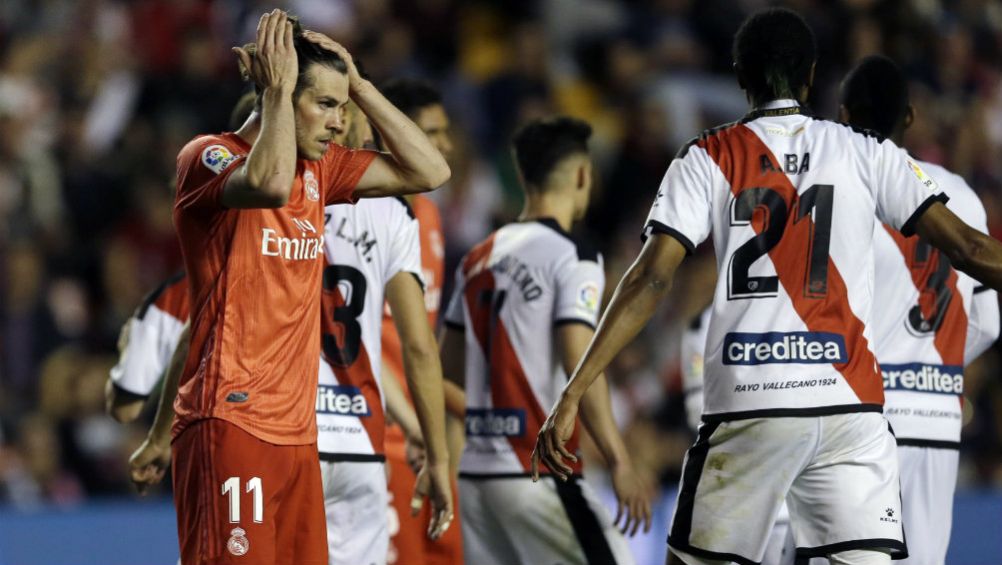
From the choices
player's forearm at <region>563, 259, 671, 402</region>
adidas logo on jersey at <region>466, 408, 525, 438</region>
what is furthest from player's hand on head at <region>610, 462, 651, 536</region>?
player's forearm at <region>563, 259, 671, 402</region>

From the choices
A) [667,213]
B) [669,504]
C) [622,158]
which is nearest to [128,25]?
[622,158]

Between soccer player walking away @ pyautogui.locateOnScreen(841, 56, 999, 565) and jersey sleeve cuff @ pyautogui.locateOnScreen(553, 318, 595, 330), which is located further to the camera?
jersey sleeve cuff @ pyautogui.locateOnScreen(553, 318, 595, 330)

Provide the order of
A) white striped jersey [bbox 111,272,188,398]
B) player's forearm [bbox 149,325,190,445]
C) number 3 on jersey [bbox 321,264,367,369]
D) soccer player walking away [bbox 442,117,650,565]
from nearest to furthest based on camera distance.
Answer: player's forearm [bbox 149,325,190,445], number 3 on jersey [bbox 321,264,367,369], soccer player walking away [bbox 442,117,650,565], white striped jersey [bbox 111,272,188,398]

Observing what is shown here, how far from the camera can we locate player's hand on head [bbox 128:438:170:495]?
6.00 m

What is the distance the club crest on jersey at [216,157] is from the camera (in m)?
4.91

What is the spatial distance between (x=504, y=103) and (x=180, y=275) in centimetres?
770

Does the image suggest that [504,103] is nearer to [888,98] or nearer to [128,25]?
[128,25]

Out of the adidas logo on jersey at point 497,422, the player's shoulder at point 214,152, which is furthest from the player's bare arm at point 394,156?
the adidas logo on jersey at point 497,422

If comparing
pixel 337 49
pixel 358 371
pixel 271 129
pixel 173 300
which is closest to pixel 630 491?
pixel 358 371

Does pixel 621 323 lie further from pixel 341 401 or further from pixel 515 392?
pixel 515 392

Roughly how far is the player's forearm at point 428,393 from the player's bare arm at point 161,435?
95cm

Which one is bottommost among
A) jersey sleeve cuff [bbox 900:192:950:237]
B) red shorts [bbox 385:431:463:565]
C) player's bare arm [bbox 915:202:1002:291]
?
red shorts [bbox 385:431:463:565]

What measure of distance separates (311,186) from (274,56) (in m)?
0.54

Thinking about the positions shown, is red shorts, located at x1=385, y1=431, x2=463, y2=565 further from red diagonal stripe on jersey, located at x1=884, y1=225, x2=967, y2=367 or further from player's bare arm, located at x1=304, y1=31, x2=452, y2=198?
red diagonal stripe on jersey, located at x1=884, y1=225, x2=967, y2=367
